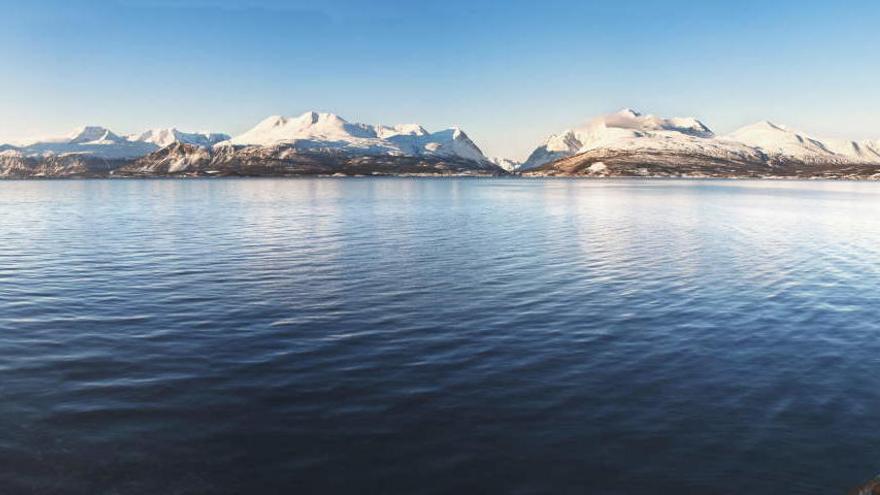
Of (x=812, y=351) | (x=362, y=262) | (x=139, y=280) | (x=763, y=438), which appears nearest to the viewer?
(x=763, y=438)

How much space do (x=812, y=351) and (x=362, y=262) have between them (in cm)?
3033

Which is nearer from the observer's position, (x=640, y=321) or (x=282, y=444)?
(x=282, y=444)

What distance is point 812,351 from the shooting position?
2394cm

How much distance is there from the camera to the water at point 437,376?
14109 mm

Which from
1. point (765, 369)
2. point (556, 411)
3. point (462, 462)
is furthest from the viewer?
point (765, 369)

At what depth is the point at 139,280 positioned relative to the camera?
3875 cm

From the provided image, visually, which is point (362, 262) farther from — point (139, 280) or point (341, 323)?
point (341, 323)

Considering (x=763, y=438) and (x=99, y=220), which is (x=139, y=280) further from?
(x=99, y=220)

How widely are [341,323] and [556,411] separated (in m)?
12.7

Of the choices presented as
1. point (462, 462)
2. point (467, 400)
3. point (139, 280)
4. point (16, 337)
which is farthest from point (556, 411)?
point (139, 280)

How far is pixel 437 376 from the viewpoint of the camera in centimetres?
2039

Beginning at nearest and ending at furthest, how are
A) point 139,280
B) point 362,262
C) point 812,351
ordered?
1. point 812,351
2. point 139,280
3. point 362,262

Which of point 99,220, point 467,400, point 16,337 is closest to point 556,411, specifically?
point 467,400

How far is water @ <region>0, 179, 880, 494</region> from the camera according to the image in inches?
555
